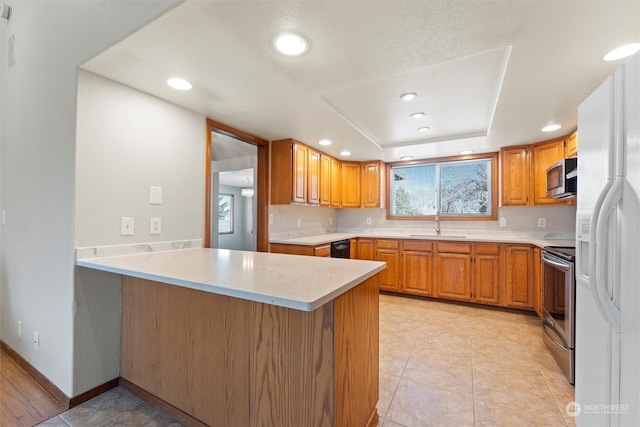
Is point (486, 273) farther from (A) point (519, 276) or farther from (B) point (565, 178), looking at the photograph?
(B) point (565, 178)

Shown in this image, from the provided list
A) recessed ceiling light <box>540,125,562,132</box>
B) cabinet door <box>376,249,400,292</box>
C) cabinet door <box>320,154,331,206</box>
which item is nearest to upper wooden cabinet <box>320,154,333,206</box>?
cabinet door <box>320,154,331,206</box>

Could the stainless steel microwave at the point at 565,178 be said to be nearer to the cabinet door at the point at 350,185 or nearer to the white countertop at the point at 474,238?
the white countertop at the point at 474,238

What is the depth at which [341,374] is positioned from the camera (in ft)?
3.97

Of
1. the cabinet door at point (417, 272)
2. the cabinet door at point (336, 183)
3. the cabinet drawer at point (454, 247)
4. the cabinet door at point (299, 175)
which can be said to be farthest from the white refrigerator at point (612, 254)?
the cabinet door at point (336, 183)

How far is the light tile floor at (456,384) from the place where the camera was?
1613mm

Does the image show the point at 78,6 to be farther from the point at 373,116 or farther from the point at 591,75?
the point at 591,75

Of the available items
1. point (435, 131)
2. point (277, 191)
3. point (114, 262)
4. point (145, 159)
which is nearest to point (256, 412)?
point (114, 262)

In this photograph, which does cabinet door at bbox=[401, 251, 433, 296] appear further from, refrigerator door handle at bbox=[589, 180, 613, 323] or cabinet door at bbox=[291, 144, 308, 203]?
refrigerator door handle at bbox=[589, 180, 613, 323]

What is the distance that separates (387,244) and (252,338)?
307 cm

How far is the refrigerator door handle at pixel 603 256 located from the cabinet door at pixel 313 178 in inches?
114

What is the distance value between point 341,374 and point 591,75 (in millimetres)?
2388

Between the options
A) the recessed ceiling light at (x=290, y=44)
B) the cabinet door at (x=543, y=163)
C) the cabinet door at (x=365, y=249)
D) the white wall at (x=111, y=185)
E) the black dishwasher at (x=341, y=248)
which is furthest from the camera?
the cabinet door at (x=365, y=249)

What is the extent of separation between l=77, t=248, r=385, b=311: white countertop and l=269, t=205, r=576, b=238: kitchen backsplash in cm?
181

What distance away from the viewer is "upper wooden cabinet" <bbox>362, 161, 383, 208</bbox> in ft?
15.3
